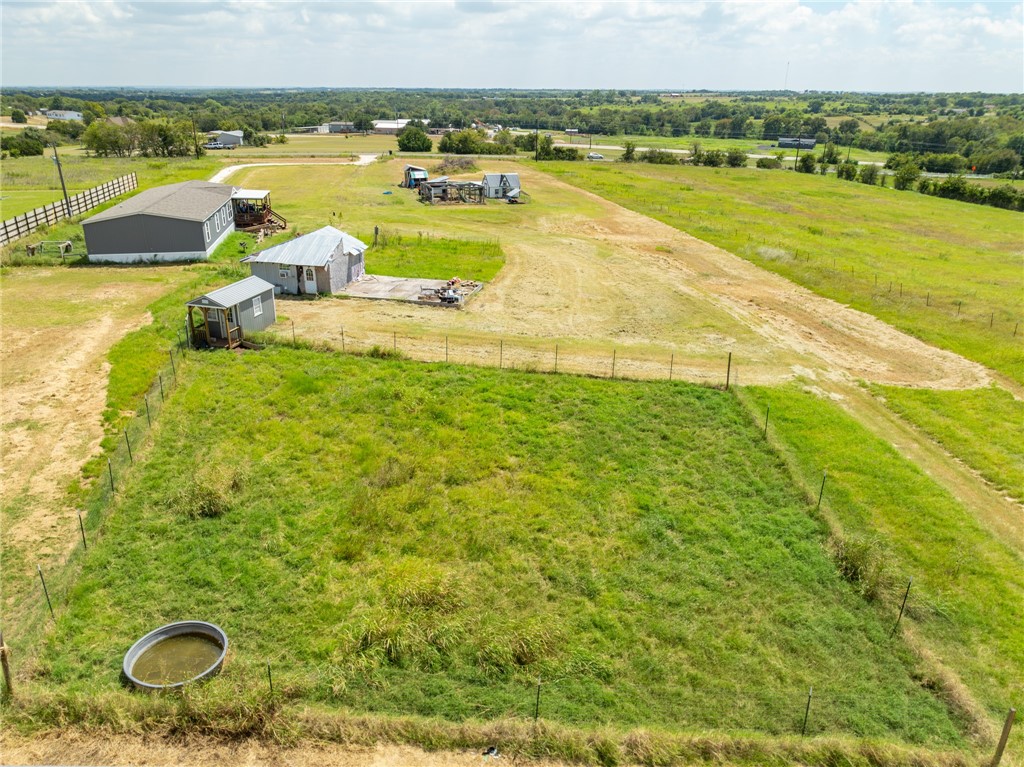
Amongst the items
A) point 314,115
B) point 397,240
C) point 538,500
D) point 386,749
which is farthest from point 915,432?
point 314,115

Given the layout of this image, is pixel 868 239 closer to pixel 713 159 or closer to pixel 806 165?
pixel 806 165

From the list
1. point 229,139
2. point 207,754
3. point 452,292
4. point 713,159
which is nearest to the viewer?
point 207,754

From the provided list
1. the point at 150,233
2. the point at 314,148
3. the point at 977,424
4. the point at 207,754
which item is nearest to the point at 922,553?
the point at 977,424

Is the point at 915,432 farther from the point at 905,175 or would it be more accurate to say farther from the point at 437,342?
the point at 905,175

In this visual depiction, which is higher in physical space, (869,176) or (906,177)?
(906,177)

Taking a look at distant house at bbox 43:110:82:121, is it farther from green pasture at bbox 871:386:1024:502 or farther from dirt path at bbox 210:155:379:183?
green pasture at bbox 871:386:1024:502

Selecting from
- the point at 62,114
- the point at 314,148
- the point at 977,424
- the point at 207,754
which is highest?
the point at 62,114

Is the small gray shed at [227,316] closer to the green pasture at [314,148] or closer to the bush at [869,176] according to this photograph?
the green pasture at [314,148]
